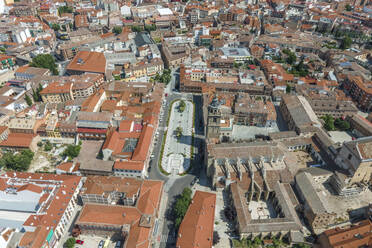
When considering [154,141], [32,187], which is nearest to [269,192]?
[154,141]

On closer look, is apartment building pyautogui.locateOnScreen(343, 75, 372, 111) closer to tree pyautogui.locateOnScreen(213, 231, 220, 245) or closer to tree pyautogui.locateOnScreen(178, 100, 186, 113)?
tree pyautogui.locateOnScreen(178, 100, 186, 113)

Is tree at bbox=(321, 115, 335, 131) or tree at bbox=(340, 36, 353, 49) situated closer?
tree at bbox=(321, 115, 335, 131)

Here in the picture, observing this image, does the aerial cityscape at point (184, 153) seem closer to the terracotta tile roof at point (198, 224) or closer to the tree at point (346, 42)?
the terracotta tile roof at point (198, 224)

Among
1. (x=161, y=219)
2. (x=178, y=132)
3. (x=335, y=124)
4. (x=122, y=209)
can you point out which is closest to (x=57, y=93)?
(x=178, y=132)

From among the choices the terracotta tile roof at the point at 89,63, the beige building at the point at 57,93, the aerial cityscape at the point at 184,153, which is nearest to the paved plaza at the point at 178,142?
the aerial cityscape at the point at 184,153

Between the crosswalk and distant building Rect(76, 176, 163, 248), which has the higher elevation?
distant building Rect(76, 176, 163, 248)

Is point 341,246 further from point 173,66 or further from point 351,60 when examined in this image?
point 351,60

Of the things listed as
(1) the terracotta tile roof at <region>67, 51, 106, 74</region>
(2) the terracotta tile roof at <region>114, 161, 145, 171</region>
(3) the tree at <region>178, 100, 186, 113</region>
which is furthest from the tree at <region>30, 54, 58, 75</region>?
(2) the terracotta tile roof at <region>114, 161, 145, 171</region>
